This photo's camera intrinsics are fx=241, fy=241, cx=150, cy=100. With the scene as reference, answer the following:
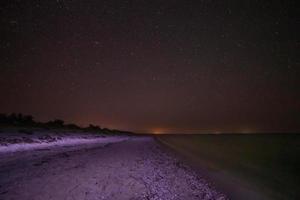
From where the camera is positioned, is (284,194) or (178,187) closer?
(178,187)

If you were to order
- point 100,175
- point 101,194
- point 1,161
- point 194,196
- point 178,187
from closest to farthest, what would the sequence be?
point 101,194
point 194,196
point 178,187
point 100,175
point 1,161

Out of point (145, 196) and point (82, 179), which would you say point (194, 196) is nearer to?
point (145, 196)

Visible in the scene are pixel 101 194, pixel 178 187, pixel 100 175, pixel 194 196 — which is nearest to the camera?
pixel 101 194

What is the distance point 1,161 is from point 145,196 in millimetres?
8340

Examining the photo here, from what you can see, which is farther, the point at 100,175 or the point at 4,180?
the point at 100,175

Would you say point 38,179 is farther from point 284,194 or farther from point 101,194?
point 284,194

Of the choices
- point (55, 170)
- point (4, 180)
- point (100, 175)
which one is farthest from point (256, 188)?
point (4, 180)

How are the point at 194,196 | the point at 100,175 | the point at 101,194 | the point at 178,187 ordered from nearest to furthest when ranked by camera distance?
the point at 101,194 < the point at 194,196 < the point at 178,187 < the point at 100,175

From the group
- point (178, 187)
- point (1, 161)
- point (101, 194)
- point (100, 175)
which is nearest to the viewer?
point (101, 194)

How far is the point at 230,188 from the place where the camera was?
463 inches

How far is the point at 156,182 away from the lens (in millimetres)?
10609

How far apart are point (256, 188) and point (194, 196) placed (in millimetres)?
5376

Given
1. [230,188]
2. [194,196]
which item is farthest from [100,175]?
[230,188]

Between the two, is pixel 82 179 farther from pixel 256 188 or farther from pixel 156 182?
pixel 256 188
